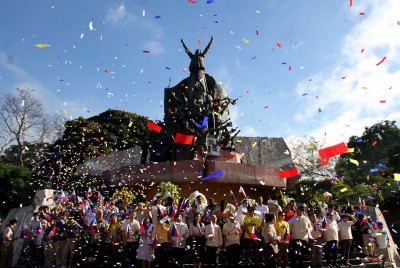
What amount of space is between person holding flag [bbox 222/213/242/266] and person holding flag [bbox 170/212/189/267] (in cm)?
104

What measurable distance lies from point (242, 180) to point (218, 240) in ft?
38.8

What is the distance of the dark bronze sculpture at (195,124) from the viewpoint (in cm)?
2389

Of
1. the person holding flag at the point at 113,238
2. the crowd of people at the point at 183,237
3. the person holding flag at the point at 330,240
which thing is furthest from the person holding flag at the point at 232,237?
the person holding flag at the point at 113,238

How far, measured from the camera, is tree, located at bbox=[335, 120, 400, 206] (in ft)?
106

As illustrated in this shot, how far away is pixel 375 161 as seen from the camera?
1560 inches

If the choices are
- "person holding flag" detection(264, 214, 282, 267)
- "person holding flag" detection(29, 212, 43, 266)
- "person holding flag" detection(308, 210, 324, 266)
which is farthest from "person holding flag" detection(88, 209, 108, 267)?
"person holding flag" detection(308, 210, 324, 266)

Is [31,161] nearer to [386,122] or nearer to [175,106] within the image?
[175,106]

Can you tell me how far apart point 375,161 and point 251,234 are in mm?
33599

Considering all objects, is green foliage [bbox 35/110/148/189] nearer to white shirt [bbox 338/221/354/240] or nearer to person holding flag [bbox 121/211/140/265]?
person holding flag [bbox 121/211/140/265]

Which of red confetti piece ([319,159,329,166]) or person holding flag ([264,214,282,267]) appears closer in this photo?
person holding flag ([264,214,282,267])

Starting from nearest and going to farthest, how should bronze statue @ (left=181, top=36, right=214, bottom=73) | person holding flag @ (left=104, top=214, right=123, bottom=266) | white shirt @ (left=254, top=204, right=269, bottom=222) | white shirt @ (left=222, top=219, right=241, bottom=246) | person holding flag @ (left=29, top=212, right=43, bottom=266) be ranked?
white shirt @ (left=222, top=219, right=241, bottom=246) < person holding flag @ (left=104, top=214, right=123, bottom=266) < white shirt @ (left=254, top=204, right=269, bottom=222) < person holding flag @ (left=29, top=212, right=43, bottom=266) < bronze statue @ (left=181, top=36, right=214, bottom=73)

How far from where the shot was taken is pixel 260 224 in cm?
1054

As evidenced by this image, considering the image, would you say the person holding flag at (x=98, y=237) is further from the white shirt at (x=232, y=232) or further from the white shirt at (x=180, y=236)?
the white shirt at (x=232, y=232)

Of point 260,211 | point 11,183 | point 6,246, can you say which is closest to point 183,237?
point 260,211
